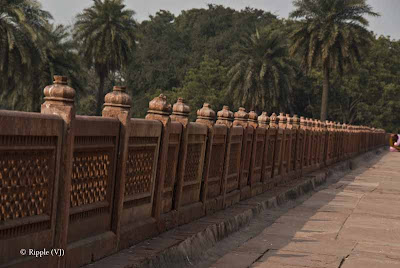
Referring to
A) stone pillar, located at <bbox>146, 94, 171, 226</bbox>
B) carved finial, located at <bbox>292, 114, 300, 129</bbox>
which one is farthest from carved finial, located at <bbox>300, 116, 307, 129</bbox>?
stone pillar, located at <bbox>146, 94, 171, 226</bbox>

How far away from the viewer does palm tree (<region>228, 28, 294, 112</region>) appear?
178 feet

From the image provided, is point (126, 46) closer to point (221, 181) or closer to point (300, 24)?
point (300, 24)

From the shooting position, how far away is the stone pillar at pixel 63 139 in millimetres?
4949

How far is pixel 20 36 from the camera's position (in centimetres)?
3328

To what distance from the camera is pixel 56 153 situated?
4.91 meters

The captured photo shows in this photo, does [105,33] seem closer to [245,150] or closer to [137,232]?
[245,150]

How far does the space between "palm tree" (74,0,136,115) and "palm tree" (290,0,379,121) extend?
11.4 meters

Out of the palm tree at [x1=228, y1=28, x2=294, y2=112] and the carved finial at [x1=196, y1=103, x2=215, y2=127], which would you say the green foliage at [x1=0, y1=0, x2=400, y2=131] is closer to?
the palm tree at [x1=228, y1=28, x2=294, y2=112]

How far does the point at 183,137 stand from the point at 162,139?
2.59ft

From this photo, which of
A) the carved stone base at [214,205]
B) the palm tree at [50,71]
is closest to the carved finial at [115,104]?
the carved stone base at [214,205]

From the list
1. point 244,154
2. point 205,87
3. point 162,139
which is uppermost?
point 205,87

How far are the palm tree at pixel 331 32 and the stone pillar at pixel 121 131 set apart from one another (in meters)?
42.3

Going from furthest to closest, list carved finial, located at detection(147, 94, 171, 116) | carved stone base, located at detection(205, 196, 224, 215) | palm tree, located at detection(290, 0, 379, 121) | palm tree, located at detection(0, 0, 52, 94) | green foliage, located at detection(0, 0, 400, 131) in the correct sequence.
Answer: palm tree, located at detection(290, 0, 379, 121)
green foliage, located at detection(0, 0, 400, 131)
palm tree, located at detection(0, 0, 52, 94)
carved stone base, located at detection(205, 196, 224, 215)
carved finial, located at detection(147, 94, 171, 116)

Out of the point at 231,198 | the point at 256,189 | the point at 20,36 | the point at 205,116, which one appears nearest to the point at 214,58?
the point at 20,36
